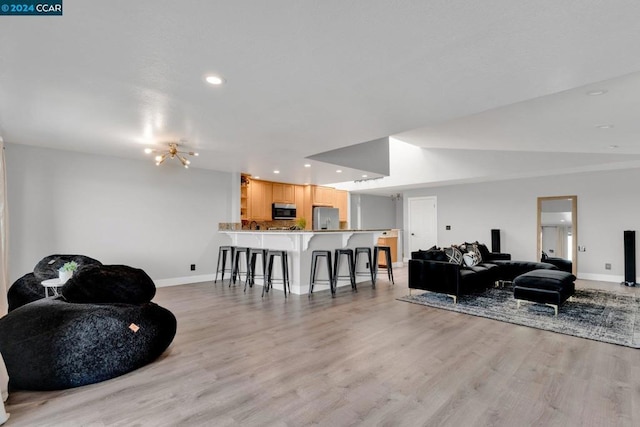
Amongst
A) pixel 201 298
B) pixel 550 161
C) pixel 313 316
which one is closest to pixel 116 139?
pixel 201 298

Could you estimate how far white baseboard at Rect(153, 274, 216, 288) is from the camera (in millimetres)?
5801

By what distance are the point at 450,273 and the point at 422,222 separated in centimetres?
488

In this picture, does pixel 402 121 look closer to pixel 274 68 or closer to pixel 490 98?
pixel 490 98

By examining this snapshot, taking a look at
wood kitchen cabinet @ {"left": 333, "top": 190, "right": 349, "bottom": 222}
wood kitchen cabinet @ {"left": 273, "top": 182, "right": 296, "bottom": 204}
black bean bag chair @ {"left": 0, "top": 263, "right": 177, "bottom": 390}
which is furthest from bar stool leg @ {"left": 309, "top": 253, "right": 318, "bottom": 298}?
wood kitchen cabinet @ {"left": 333, "top": 190, "right": 349, "bottom": 222}

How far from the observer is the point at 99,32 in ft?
6.05

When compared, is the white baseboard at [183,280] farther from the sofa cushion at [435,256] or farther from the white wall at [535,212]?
the white wall at [535,212]

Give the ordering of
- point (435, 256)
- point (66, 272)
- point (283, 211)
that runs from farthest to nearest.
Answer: point (283, 211) < point (435, 256) < point (66, 272)

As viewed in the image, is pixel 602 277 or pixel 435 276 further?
pixel 602 277

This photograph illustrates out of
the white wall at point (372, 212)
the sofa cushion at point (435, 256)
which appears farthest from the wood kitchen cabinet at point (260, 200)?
the sofa cushion at point (435, 256)

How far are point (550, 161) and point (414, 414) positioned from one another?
6.11m

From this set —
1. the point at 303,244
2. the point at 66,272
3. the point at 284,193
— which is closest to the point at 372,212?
the point at 284,193

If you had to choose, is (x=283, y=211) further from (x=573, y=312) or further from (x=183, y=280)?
(x=573, y=312)

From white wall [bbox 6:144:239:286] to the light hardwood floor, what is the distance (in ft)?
8.74

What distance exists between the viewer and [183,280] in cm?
607
